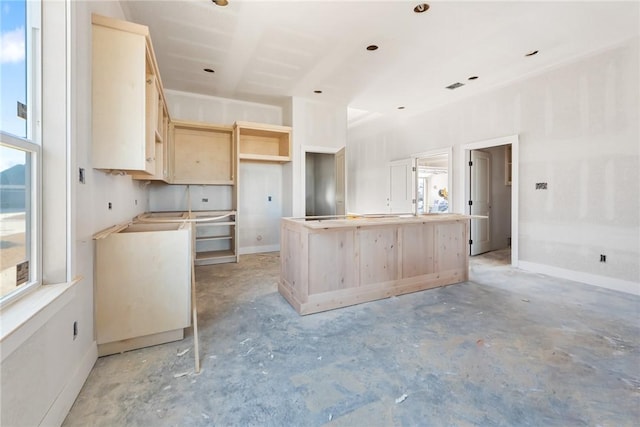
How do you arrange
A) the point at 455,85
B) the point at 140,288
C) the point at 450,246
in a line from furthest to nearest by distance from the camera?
the point at 455,85, the point at 450,246, the point at 140,288

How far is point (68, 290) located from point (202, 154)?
3907 millimetres

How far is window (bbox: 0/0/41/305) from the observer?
1.16 metres

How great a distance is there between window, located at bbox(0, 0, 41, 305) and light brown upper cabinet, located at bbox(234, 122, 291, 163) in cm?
337

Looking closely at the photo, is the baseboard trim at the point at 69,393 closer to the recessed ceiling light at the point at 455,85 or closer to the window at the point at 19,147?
the window at the point at 19,147

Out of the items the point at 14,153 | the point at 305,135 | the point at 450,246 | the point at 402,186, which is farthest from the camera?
the point at 402,186

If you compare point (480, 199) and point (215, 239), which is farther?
point (480, 199)

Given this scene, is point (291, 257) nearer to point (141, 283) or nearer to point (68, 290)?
point (141, 283)

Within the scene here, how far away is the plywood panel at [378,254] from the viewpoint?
115 inches

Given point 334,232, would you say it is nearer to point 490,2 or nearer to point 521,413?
point 521,413

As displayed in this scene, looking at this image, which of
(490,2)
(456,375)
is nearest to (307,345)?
(456,375)

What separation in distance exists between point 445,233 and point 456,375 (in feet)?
6.74

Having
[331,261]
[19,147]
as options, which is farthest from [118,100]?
[331,261]

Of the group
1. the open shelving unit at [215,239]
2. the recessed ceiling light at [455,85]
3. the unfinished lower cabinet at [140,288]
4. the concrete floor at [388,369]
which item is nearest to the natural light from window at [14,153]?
the unfinished lower cabinet at [140,288]

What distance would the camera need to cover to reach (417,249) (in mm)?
3262
